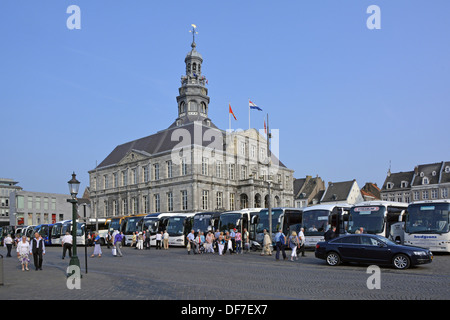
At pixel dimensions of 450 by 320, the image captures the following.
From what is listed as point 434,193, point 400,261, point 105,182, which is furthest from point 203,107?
point 400,261

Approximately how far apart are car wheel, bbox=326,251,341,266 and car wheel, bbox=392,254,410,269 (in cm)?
250

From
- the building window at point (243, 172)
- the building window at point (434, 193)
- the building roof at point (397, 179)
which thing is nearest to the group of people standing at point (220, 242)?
the building window at point (243, 172)

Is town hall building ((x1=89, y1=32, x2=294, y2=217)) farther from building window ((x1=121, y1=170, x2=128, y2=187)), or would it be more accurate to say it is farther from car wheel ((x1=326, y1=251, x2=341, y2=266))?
car wheel ((x1=326, y1=251, x2=341, y2=266))

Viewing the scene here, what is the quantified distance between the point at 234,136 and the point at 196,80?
1449 centimetres

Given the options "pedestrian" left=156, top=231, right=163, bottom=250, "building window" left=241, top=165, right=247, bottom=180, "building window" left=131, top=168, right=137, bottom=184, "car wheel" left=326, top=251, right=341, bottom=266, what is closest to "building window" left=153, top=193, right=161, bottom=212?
"building window" left=131, top=168, right=137, bottom=184

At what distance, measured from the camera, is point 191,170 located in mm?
66125

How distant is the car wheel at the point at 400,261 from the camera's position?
61.7ft

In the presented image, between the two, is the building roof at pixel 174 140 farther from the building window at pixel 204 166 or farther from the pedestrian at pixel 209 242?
the pedestrian at pixel 209 242

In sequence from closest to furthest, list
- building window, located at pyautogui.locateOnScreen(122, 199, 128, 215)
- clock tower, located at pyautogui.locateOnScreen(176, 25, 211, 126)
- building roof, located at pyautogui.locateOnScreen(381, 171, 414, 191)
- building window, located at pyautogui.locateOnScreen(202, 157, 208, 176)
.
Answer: building window, located at pyautogui.locateOnScreen(202, 157, 208, 176) → building window, located at pyautogui.locateOnScreen(122, 199, 128, 215) → clock tower, located at pyautogui.locateOnScreen(176, 25, 211, 126) → building roof, located at pyautogui.locateOnScreen(381, 171, 414, 191)

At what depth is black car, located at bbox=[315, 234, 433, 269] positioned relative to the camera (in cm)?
1884
